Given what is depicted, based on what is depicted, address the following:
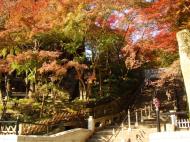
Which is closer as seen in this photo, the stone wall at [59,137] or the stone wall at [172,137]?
the stone wall at [172,137]

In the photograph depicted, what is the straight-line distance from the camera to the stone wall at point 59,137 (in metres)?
16.0

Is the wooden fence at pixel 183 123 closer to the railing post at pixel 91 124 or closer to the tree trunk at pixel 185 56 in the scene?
the railing post at pixel 91 124

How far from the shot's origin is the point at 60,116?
846 inches

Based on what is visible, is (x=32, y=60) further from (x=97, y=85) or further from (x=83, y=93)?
(x=97, y=85)

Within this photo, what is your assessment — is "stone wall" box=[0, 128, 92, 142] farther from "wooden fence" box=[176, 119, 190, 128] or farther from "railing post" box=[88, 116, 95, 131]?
"wooden fence" box=[176, 119, 190, 128]

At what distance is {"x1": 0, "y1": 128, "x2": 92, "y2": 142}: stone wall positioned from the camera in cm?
1598

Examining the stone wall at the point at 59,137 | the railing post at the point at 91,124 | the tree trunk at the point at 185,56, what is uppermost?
the tree trunk at the point at 185,56

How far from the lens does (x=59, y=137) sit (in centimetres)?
1792

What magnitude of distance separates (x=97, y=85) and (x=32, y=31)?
25.6 ft

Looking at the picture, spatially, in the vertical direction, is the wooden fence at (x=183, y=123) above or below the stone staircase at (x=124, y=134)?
above

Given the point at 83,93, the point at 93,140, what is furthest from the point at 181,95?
the point at 93,140

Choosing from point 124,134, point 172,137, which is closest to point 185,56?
point 172,137

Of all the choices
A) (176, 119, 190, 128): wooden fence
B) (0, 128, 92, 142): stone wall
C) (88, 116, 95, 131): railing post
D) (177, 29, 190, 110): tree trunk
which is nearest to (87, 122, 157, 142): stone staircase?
(88, 116, 95, 131): railing post

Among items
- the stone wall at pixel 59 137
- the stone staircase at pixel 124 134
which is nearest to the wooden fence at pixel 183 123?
the stone staircase at pixel 124 134
